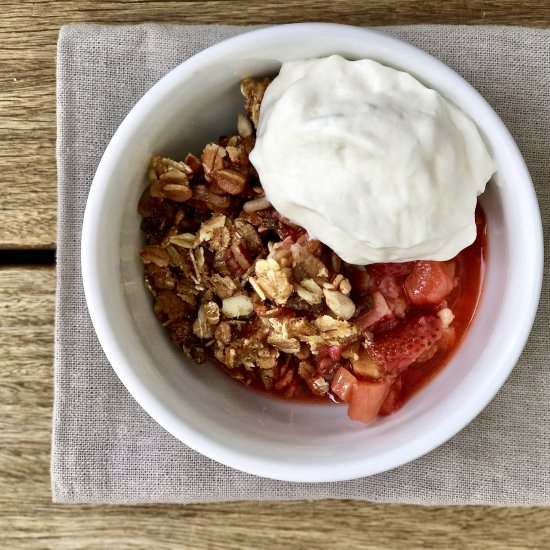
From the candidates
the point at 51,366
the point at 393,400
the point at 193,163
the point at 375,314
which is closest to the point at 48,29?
the point at 193,163

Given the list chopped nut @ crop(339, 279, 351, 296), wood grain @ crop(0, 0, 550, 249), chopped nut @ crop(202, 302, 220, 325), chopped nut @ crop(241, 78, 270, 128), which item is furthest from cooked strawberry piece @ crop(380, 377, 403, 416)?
wood grain @ crop(0, 0, 550, 249)

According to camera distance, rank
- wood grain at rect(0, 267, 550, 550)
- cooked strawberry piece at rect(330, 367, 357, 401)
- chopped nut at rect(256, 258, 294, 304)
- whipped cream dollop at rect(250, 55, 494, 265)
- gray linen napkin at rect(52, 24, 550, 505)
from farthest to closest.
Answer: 1. wood grain at rect(0, 267, 550, 550)
2. gray linen napkin at rect(52, 24, 550, 505)
3. cooked strawberry piece at rect(330, 367, 357, 401)
4. chopped nut at rect(256, 258, 294, 304)
5. whipped cream dollop at rect(250, 55, 494, 265)

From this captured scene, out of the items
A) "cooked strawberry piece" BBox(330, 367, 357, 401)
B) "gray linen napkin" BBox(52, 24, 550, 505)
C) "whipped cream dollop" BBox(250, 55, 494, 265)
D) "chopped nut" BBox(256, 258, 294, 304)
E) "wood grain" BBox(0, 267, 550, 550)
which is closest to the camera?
"whipped cream dollop" BBox(250, 55, 494, 265)

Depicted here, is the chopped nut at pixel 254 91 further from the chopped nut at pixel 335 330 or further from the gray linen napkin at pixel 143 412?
the chopped nut at pixel 335 330

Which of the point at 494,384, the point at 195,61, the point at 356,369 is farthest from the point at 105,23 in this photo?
the point at 494,384

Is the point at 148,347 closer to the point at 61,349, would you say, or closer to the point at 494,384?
the point at 61,349

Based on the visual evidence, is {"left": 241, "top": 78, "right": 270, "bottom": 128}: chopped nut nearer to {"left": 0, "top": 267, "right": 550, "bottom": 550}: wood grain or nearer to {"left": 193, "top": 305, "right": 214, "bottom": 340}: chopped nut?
{"left": 193, "top": 305, "right": 214, "bottom": 340}: chopped nut
